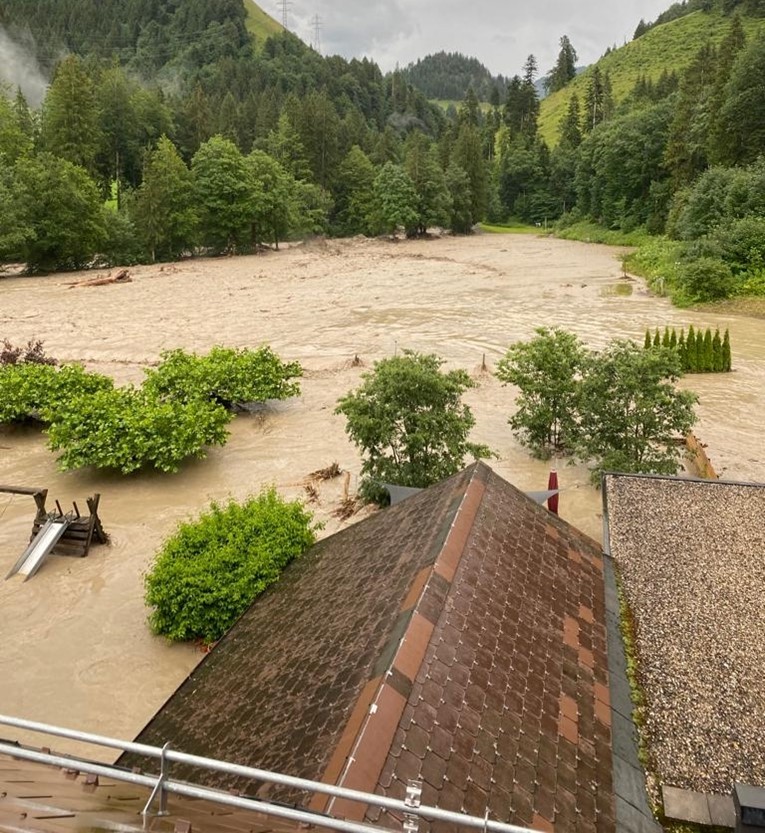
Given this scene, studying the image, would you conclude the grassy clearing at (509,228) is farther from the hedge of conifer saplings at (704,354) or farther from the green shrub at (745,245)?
the hedge of conifer saplings at (704,354)

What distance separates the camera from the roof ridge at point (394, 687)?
436cm

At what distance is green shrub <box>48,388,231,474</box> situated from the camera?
15648 millimetres

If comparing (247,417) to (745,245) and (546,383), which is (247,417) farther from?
(745,245)

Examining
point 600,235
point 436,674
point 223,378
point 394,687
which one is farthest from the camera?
point 600,235

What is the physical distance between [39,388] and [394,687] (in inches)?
665

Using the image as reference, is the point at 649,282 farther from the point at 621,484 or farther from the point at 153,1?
the point at 153,1

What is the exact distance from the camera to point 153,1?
163 m

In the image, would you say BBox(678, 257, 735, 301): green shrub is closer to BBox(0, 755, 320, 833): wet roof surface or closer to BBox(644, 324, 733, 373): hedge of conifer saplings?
BBox(644, 324, 733, 373): hedge of conifer saplings

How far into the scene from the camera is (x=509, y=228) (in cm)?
9994

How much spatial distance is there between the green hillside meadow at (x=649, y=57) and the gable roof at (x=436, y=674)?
12952cm

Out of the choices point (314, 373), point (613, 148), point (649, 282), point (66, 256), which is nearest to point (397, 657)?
point (314, 373)

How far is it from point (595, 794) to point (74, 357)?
2818cm

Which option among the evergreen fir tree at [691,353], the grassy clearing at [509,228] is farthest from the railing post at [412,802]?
the grassy clearing at [509,228]

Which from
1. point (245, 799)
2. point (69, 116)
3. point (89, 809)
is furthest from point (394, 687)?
point (69, 116)
